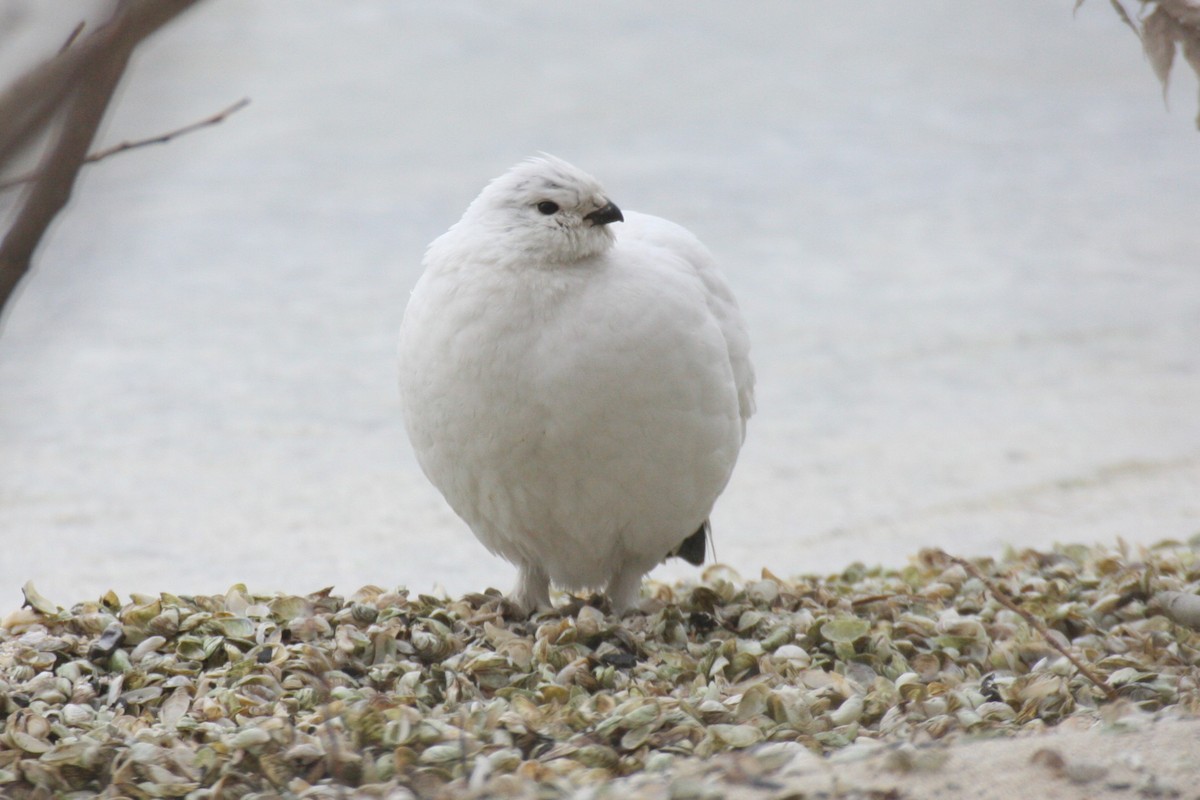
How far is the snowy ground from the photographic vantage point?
3270mm

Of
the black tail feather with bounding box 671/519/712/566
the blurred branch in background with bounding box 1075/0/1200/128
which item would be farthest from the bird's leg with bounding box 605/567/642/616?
the blurred branch in background with bounding box 1075/0/1200/128

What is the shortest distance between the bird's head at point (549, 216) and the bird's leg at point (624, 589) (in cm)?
59

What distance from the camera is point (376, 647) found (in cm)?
214

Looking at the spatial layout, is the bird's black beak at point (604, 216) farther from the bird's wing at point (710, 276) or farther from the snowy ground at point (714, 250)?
the snowy ground at point (714, 250)

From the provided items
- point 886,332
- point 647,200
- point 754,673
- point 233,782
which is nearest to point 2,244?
point 233,782

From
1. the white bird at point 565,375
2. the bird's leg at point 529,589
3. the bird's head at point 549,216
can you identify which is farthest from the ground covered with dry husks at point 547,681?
the bird's head at point 549,216

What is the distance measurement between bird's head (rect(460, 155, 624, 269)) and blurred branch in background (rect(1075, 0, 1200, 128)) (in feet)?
2.55

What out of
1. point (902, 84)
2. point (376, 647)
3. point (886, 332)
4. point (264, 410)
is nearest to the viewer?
point (376, 647)

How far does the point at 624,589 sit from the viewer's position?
246cm

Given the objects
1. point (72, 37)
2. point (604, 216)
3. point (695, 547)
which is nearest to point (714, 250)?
point (695, 547)

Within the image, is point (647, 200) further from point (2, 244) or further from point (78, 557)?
point (2, 244)

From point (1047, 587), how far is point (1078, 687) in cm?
65

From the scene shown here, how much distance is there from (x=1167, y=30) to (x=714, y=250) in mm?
3765

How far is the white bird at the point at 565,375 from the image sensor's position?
2.11 m
